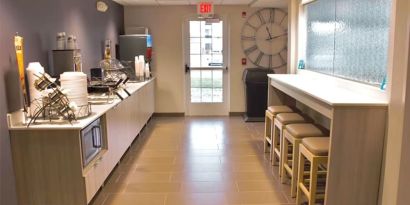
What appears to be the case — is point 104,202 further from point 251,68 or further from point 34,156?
point 251,68

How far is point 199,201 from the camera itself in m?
3.23

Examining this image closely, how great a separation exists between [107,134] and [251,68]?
3793mm

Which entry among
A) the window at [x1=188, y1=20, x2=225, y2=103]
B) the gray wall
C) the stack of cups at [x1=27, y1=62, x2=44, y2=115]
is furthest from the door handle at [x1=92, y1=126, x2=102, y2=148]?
the window at [x1=188, y1=20, x2=225, y2=103]

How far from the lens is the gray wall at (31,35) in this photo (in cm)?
262

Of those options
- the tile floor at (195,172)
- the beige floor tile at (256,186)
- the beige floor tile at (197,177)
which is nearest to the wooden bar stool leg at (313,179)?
the tile floor at (195,172)

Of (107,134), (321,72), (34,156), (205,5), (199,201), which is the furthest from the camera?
(205,5)

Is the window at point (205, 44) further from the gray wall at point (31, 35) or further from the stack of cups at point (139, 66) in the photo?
the gray wall at point (31, 35)

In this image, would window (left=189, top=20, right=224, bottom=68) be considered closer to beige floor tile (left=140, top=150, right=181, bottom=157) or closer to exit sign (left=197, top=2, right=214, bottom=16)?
exit sign (left=197, top=2, right=214, bottom=16)

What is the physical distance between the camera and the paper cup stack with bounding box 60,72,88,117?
2.93 m

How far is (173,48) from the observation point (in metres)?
6.83

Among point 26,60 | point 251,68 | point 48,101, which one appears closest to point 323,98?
point 48,101

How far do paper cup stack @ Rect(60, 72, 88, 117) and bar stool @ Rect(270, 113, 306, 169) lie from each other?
206 centimetres

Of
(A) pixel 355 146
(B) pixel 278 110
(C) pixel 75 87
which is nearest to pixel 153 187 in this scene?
(C) pixel 75 87

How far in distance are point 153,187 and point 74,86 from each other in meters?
1.29
